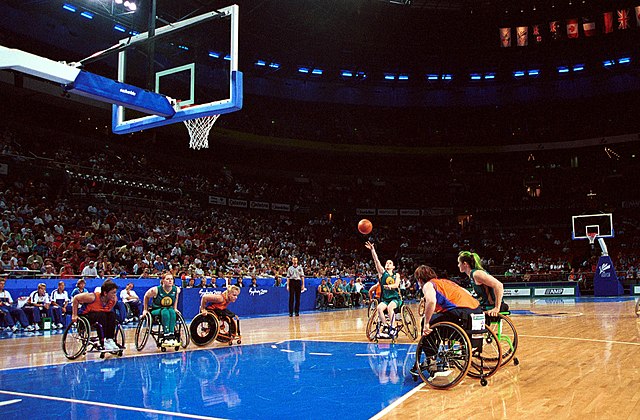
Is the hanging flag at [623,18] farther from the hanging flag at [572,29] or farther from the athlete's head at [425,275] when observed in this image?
the athlete's head at [425,275]

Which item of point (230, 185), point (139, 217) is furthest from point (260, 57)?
point (139, 217)

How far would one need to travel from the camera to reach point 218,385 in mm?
6094

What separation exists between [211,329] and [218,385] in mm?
3651

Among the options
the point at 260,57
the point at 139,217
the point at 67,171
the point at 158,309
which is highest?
the point at 260,57

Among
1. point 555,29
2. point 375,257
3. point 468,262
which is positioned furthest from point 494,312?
point 555,29

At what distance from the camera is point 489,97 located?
34562mm

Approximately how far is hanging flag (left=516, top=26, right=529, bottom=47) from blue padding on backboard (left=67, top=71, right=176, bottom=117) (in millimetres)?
22371

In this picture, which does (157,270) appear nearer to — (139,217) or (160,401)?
(139,217)

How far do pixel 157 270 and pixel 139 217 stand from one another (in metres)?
4.55

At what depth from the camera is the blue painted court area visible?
16.1ft

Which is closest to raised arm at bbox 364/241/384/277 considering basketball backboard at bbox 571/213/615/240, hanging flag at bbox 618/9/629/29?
basketball backboard at bbox 571/213/615/240

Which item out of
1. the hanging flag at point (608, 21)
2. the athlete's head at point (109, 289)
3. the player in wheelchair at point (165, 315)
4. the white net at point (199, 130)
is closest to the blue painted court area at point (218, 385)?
the player in wheelchair at point (165, 315)

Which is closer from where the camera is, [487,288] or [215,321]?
[487,288]

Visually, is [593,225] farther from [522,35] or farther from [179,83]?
[179,83]
